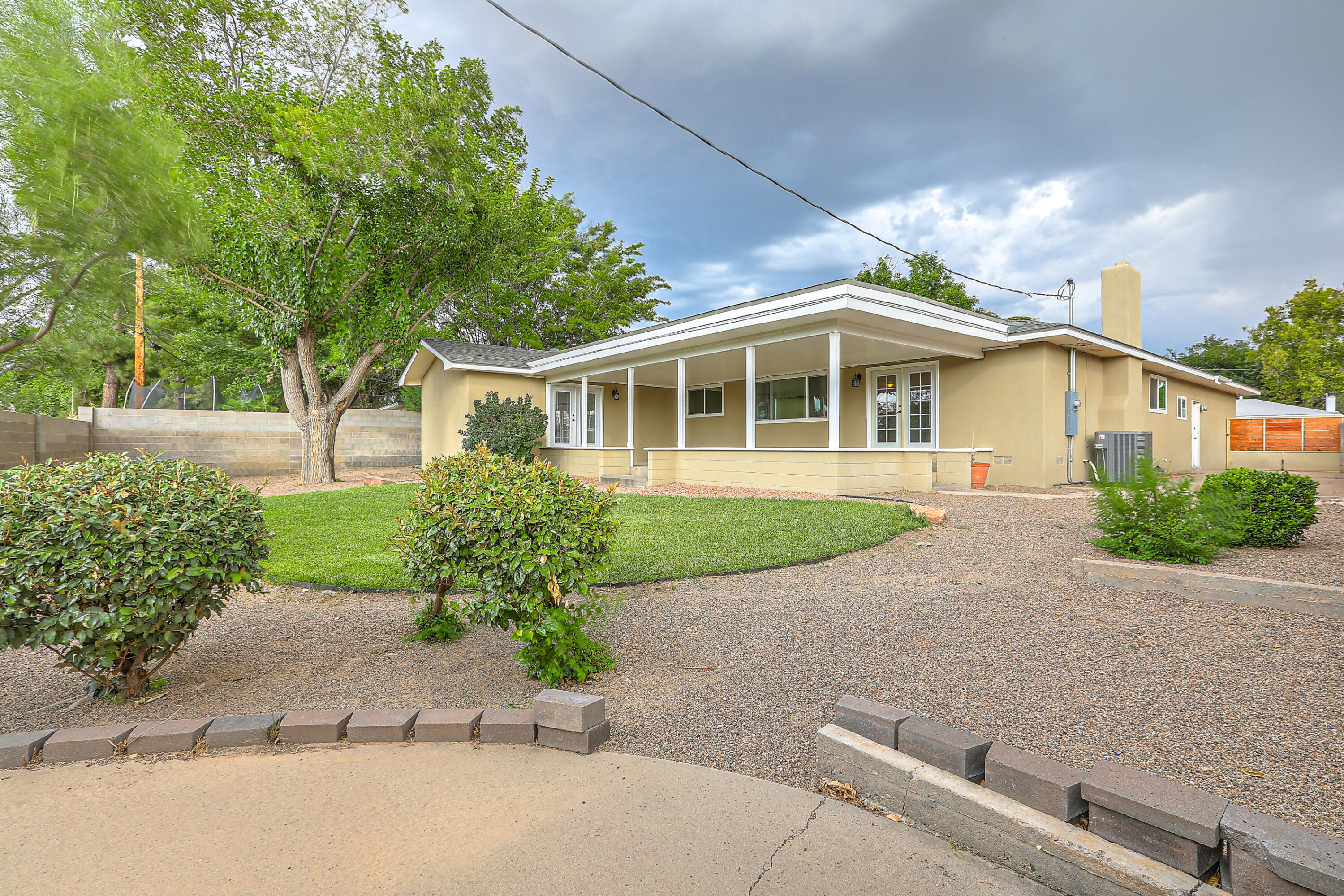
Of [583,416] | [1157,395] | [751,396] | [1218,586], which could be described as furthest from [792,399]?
[1218,586]

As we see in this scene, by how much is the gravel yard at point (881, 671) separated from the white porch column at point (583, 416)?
1177 cm

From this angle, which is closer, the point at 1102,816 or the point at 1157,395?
the point at 1102,816

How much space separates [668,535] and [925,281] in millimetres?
26153

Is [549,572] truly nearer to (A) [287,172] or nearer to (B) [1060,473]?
(B) [1060,473]

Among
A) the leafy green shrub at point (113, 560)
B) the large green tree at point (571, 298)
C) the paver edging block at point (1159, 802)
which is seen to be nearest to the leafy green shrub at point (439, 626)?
the leafy green shrub at point (113, 560)

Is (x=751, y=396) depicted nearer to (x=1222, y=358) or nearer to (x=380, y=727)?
(x=380, y=727)

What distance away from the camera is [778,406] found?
49.3 ft

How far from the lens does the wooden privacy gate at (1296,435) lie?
17.2 meters

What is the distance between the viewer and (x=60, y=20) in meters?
4.19

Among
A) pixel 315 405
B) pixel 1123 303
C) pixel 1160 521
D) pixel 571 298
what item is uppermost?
pixel 571 298

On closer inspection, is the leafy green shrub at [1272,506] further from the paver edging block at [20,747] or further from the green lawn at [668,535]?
the paver edging block at [20,747]

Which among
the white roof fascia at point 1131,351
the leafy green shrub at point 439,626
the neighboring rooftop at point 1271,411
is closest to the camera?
the leafy green shrub at point 439,626

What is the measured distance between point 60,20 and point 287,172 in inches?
388

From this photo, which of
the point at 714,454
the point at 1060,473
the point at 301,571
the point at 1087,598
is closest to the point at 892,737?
the point at 1087,598
